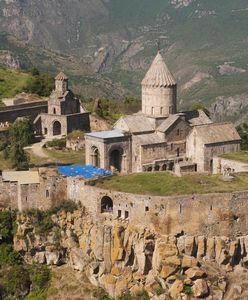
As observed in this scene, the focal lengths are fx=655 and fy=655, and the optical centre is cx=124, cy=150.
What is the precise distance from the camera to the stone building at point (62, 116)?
60281 millimetres

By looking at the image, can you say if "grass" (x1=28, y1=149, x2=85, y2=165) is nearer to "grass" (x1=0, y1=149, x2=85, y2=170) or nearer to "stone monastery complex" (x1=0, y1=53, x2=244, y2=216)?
"grass" (x1=0, y1=149, x2=85, y2=170)

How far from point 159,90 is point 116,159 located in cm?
619

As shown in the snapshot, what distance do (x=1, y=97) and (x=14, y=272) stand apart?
35184 mm

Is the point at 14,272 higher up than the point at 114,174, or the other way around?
the point at 114,174

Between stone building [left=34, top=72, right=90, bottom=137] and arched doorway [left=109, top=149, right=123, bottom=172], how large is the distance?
13618mm

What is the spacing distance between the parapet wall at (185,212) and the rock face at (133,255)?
476 millimetres

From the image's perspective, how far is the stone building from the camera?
60.3m

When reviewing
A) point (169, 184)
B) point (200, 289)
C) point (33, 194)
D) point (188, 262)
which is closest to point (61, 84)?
point (33, 194)

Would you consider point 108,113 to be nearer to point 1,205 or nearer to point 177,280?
point 1,205

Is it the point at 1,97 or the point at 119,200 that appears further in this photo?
the point at 1,97


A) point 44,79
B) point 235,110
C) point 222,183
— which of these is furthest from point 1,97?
point 235,110

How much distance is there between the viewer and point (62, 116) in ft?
197

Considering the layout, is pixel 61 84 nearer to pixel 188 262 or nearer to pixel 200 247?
pixel 200 247

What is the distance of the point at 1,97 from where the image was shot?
70.7m
